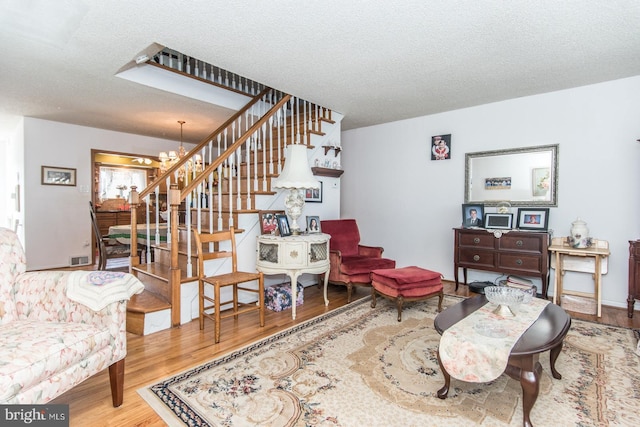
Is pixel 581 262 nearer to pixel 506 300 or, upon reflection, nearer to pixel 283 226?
pixel 506 300

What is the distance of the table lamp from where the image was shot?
3428 millimetres

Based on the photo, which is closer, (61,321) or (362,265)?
(61,321)

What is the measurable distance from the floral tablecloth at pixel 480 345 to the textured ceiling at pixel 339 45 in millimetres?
2078

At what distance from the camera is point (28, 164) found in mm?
5195

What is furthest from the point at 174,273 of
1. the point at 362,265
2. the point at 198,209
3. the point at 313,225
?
the point at 362,265

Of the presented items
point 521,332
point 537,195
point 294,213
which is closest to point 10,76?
point 294,213

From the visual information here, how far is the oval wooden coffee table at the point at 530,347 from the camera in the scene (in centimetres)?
162

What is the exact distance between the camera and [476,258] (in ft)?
13.2

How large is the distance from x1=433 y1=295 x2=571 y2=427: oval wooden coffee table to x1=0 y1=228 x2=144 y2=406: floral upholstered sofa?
72.2 inches

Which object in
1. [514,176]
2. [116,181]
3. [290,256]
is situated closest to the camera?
[290,256]

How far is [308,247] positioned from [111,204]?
23.0 feet

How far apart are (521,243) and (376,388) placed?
2680mm

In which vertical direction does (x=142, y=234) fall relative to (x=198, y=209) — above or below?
below

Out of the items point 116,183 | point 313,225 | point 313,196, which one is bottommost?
point 313,225
